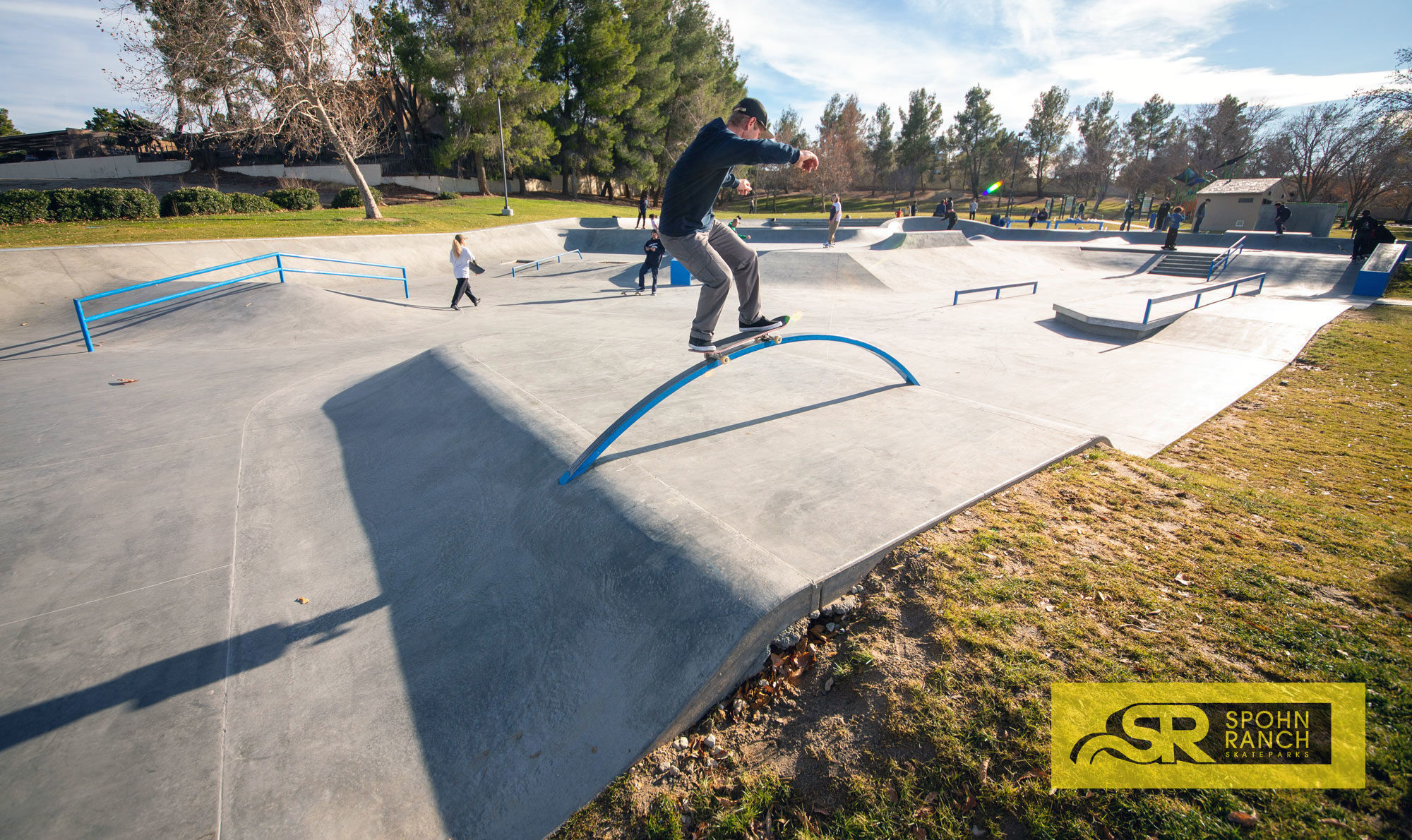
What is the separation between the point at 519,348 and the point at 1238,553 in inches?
364

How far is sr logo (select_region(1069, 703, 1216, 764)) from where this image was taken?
2670 mm

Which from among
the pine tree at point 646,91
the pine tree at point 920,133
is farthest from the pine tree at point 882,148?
the pine tree at point 646,91

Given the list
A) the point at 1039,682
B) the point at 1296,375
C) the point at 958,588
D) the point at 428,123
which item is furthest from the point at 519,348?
the point at 428,123

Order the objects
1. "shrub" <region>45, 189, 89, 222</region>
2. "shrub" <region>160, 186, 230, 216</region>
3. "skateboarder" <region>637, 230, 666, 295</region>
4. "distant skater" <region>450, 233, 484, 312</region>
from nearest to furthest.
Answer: "distant skater" <region>450, 233, 484, 312</region>, "skateboarder" <region>637, 230, 666, 295</region>, "shrub" <region>45, 189, 89, 222</region>, "shrub" <region>160, 186, 230, 216</region>

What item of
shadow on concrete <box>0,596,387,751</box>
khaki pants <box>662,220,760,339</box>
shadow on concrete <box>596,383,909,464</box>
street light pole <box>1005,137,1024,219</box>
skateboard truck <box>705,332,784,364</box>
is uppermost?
street light pole <box>1005,137,1024,219</box>

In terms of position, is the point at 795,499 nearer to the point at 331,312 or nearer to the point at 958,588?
the point at 958,588

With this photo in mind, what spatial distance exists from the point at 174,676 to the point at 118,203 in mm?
25126

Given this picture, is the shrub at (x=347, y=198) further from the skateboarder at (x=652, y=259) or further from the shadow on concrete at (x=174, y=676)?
the shadow on concrete at (x=174, y=676)

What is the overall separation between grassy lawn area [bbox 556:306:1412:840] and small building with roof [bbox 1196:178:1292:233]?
39.9 m

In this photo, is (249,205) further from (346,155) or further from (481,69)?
(481,69)

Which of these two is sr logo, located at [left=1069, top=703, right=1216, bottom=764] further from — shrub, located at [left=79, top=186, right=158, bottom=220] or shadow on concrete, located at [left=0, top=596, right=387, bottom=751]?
shrub, located at [left=79, top=186, right=158, bottom=220]

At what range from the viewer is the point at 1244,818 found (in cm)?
237

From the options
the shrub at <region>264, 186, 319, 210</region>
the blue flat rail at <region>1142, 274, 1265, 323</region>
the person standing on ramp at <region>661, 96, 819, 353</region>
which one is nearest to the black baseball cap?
the person standing on ramp at <region>661, 96, 819, 353</region>

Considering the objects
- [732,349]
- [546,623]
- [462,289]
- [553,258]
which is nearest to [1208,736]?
[546,623]
